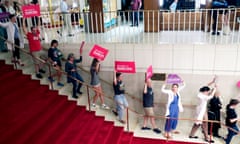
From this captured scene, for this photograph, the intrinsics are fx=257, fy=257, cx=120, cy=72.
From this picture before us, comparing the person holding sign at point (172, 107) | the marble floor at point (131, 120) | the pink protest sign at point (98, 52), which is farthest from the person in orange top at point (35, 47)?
the person holding sign at point (172, 107)

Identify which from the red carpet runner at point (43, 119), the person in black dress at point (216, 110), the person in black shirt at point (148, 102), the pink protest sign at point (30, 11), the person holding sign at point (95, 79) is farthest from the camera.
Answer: the pink protest sign at point (30, 11)

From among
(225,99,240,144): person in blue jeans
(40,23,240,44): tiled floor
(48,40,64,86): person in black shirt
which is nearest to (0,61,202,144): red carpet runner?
(48,40,64,86): person in black shirt

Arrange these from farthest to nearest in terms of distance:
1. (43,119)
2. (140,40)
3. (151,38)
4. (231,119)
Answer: (151,38) < (140,40) < (231,119) < (43,119)

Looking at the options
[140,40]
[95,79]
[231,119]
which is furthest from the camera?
[140,40]

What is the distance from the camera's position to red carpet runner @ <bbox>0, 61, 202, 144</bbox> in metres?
5.02

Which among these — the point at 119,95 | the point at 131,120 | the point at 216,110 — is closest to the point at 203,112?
the point at 216,110

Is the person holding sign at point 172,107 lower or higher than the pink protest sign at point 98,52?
lower

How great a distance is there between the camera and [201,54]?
257 inches

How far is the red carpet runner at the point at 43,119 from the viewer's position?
16.5 feet

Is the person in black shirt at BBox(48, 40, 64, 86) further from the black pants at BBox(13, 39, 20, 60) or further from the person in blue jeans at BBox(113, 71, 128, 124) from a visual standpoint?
the person in blue jeans at BBox(113, 71, 128, 124)

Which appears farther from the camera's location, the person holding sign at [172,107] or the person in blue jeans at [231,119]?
the person holding sign at [172,107]

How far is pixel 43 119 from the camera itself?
5527 mm

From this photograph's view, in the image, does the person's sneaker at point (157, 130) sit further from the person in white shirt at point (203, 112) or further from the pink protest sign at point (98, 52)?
the pink protest sign at point (98, 52)

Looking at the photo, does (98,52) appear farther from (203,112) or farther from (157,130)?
(203,112)
